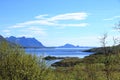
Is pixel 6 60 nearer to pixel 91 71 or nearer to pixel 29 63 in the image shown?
pixel 29 63

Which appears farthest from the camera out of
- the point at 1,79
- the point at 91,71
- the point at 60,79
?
the point at 91,71

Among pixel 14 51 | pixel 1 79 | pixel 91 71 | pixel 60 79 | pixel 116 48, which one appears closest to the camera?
pixel 1 79

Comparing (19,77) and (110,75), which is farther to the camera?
(110,75)

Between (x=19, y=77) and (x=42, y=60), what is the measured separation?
1654 millimetres

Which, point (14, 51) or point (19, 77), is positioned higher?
point (14, 51)

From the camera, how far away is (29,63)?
16797mm

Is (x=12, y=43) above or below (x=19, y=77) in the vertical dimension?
above

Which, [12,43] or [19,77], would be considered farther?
[12,43]

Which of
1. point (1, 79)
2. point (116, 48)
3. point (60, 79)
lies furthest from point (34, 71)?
point (116, 48)

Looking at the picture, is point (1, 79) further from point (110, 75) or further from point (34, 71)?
point (110, 75)

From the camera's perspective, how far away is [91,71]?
82.0ft

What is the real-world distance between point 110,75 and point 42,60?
9392 millimetres

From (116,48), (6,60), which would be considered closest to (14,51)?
(6,60)

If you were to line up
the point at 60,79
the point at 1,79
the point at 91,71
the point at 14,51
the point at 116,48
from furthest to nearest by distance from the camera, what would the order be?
the point at 116,48 → the point at 91,71 → the point at 60,79 → the point at 14,51 → the point at 1,79
